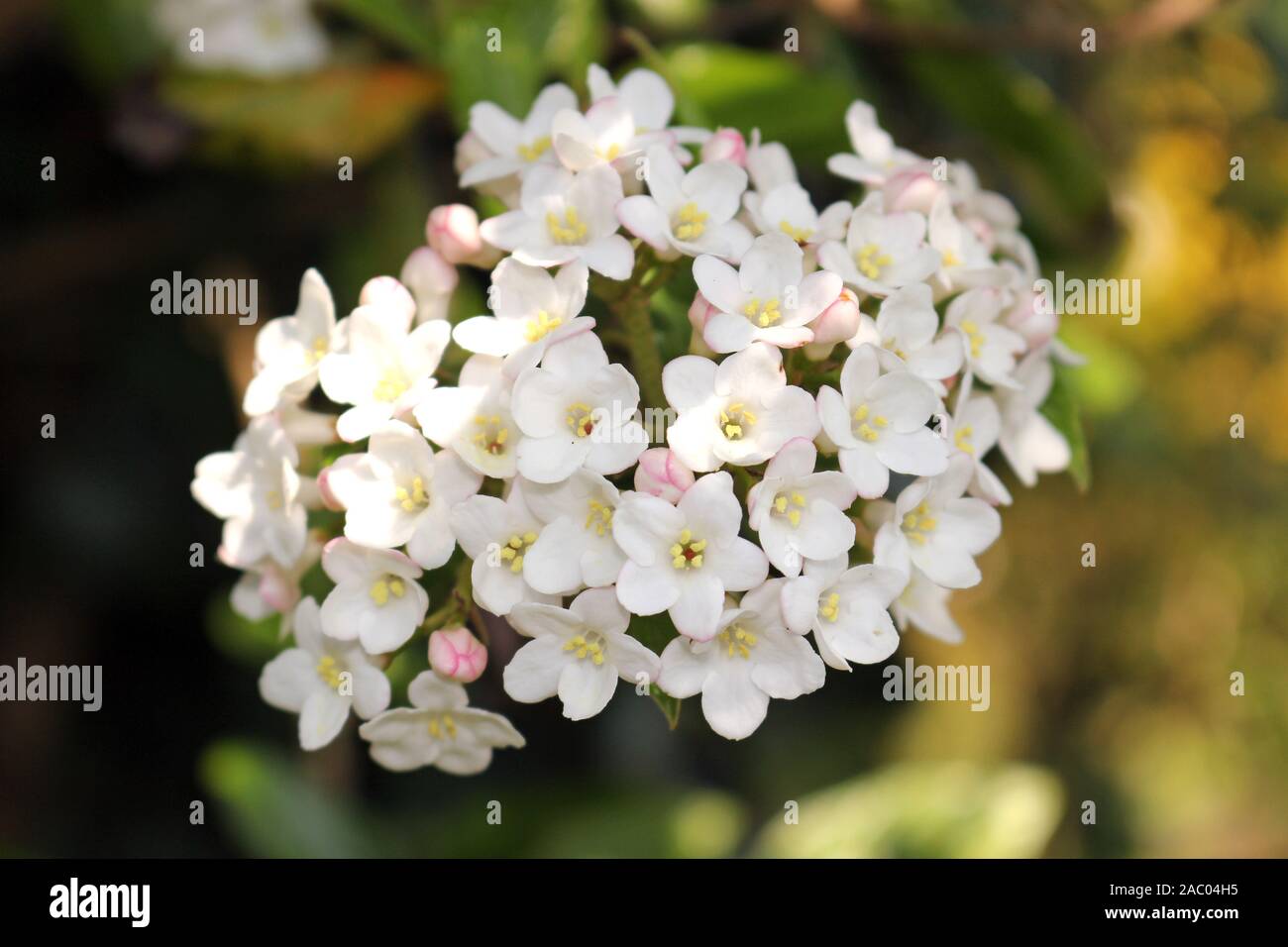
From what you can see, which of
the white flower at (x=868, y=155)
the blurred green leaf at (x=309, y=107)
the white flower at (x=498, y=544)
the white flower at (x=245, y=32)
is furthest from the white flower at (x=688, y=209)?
the white flower at (x=245, y=32)

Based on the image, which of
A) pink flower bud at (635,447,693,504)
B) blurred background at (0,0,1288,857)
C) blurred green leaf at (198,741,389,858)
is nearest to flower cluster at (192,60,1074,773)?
pink flower bud at (635,447,693,504)

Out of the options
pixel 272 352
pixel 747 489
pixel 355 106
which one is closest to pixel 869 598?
pixel 747 489

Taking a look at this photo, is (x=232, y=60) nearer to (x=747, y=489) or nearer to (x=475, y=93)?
(x=475, y=93)

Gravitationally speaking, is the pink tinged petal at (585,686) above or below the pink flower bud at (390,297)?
below

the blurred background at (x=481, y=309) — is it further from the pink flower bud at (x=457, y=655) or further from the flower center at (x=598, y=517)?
the flower center at (x=598, y=517)

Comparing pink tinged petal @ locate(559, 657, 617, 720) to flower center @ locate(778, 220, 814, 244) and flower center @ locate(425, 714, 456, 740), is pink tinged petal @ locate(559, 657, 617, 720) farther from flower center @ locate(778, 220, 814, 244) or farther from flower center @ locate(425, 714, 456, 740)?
flower center @ locate(778, 220, 814, 244)

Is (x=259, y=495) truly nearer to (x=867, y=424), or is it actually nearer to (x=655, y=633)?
(x=655, y=633)
